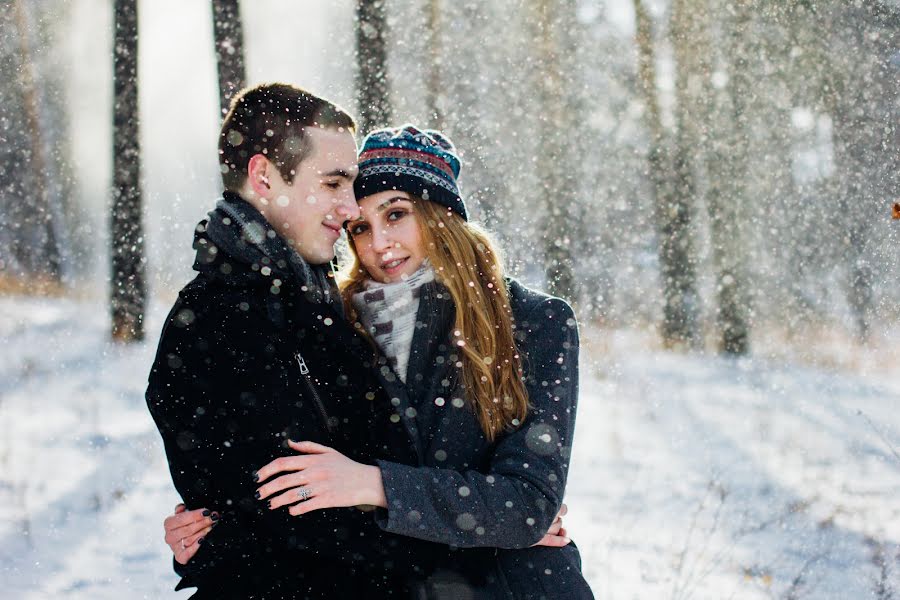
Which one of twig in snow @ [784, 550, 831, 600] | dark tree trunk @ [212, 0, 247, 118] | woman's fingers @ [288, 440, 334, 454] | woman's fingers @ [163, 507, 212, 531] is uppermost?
dark tree trunk @ [212, 0, 247, 118]

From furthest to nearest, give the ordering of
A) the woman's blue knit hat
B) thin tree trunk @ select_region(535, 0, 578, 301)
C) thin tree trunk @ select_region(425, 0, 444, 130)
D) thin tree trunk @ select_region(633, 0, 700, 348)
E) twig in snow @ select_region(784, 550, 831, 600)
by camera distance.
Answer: thin tree trunk @ select_region(633, 0, 700, 348)
thin tree trunk @ select_region(535, 0, 578, 301)
thin tree trunk @ select_region(425, 0, 444, 130)
twig in snow @ select_region(784, 550, 831, 600)
the woman's blue knit hat

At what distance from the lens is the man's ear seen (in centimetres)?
254

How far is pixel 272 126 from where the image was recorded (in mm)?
2598

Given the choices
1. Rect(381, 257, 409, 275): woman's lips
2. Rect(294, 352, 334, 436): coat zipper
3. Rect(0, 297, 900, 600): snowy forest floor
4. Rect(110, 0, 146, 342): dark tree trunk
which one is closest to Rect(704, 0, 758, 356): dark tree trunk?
Rect(0, 297, 900, 600): snowy forest floor

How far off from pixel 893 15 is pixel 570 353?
12804 millimetres

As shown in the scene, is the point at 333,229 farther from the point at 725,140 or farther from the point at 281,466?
the point at 725,140

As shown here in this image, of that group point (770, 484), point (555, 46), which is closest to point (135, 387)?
point (770, 484)

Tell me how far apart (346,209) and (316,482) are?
0.95m

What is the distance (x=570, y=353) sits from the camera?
254 cm

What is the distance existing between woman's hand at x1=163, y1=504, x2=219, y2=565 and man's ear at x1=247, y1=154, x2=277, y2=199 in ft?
3.12

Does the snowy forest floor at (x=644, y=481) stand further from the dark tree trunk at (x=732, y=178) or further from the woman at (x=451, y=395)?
the woman at (x=451, y=395)

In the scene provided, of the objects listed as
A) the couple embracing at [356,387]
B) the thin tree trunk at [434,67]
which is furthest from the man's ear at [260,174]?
the thin tree trunk at [434,67]

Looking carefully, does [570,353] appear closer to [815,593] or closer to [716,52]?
[815,593]

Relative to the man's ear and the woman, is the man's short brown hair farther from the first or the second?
the woman
